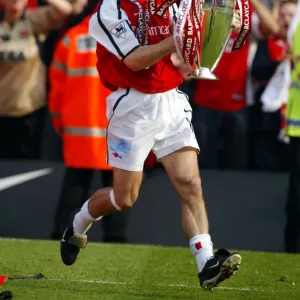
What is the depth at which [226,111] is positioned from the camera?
34.6 ft

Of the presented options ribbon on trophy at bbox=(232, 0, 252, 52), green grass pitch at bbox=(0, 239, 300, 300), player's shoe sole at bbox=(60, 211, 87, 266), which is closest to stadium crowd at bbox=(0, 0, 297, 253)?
green grass pitch at bbox=(0, 239, 300, 300)

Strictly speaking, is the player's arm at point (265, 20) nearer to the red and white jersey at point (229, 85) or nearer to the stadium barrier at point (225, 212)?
the red and white jersey at point (229, 85)

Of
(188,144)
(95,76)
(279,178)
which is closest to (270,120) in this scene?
(279,178)

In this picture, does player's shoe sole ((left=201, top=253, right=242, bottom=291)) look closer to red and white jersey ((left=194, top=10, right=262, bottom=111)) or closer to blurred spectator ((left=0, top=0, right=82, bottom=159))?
red and white jersey ((left=194, top=10, right=262, bottom=111))

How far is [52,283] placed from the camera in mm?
6891

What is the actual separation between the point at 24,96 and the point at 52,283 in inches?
157

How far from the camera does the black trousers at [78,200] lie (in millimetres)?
9750

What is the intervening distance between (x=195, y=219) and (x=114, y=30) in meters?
1.26

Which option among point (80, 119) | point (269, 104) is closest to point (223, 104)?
point (269, 104)

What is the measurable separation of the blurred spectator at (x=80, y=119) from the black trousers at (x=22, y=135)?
0.79 meters

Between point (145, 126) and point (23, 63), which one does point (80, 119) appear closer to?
point (23, 63)

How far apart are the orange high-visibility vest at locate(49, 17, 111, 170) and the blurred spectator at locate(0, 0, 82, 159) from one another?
68cm

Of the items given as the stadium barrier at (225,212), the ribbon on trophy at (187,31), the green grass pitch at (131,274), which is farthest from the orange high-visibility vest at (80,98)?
the ribbon on trophy at (187,31)

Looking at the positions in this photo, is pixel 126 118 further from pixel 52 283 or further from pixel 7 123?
pixel 7 123
